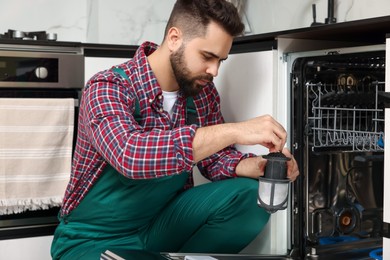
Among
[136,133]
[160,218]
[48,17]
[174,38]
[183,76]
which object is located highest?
[48,17]

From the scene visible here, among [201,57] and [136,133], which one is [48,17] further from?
[136,133]

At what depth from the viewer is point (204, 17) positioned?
6.15ft

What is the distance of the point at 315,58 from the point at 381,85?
0.26 metres

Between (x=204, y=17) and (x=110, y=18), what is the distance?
127 cm

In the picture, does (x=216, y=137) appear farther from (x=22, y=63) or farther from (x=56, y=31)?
(x=56, y=31)

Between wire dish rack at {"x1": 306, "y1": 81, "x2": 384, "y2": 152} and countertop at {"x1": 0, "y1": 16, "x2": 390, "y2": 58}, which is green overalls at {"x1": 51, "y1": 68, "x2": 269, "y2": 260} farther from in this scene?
countertop at {"x1": 0, "y1": 16, "x2": 390, "y2": 58}

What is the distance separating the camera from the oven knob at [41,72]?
236 centimetres

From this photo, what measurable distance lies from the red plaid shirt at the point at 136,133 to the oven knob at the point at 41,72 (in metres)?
0.47

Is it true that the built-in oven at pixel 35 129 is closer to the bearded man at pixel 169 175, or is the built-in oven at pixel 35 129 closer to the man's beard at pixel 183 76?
the bearded man at pixel 169 175

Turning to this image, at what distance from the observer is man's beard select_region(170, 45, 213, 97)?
190 centimetres

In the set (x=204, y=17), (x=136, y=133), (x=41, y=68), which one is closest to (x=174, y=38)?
(x=204, y=17)

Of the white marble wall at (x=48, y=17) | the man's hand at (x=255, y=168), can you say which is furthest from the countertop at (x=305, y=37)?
the white marble wall at (x=48, y=17)

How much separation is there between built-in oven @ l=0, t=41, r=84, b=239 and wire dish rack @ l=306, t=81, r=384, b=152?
90 centimetres

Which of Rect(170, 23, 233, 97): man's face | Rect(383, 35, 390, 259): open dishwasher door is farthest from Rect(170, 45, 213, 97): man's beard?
Rect(383, 35, 390, 259): open dishwasher door
